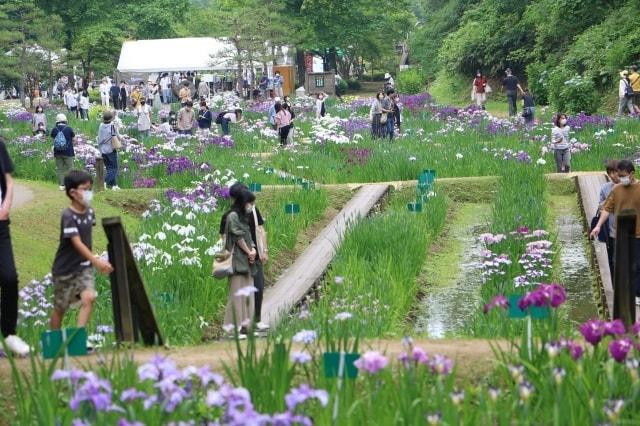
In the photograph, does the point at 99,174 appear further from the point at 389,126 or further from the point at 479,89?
the point at 479,89

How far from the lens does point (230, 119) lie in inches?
1003

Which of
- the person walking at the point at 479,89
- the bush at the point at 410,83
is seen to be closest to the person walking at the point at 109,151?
the person walking at the point at 479,89

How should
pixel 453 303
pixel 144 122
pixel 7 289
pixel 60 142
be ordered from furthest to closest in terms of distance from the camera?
pixel 144 122
pixel 60 142
pixel 453 303
pixel 7 289

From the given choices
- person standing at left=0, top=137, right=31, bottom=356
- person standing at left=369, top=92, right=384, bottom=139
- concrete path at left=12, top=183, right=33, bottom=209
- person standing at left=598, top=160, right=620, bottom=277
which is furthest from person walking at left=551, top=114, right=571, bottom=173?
person standing at left=0, top=137, right=31, bottom=356

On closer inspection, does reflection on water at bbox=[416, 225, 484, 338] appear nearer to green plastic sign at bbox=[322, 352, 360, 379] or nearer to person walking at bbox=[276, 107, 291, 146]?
green plastic sign at bbox=[322, 352, 360, 379]

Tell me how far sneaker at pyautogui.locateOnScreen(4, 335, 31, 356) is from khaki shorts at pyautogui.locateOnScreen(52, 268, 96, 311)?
57 centimetres

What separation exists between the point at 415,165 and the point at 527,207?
5.11 metres

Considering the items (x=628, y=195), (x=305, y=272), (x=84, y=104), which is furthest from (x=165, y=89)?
(x=628, y=195)

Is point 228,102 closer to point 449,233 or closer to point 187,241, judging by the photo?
point 449,233

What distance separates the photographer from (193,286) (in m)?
8.70

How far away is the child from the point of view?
248 inches

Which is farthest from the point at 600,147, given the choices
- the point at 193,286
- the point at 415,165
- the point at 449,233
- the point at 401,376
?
the point at 401,376

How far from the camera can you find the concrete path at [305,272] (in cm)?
873

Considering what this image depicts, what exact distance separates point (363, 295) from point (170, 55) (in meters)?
37.1
